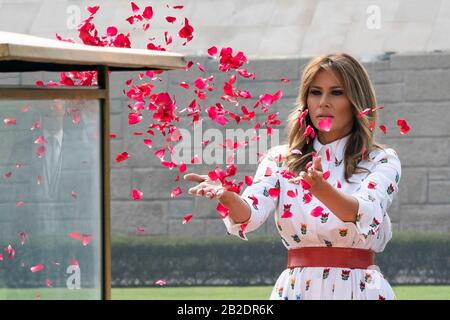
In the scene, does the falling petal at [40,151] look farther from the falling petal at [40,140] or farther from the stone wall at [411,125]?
the stone wall at [411,125]

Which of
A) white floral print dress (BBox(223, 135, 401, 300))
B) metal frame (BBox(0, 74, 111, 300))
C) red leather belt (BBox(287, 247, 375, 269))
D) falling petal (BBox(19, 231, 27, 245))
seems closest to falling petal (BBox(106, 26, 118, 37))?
metal frame (BBox(0, 74, 111, 300))

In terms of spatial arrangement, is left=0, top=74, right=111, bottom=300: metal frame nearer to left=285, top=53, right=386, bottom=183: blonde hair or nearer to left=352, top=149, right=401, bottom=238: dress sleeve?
left=285, top=53, right=386, bottom=183: blonde hair

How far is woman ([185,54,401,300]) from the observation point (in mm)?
5652

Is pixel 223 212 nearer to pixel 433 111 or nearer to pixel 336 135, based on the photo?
pixel 336 135

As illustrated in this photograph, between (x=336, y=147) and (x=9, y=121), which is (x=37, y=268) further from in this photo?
(x=336, y=147)

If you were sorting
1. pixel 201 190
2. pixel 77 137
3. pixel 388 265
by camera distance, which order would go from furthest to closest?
pixel 388 265 < pixel 77 137 < pixel 201 190

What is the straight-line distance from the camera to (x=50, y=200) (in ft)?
18.7

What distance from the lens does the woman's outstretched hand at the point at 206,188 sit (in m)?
5.45

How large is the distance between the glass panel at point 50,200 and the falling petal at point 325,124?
0.76 meters

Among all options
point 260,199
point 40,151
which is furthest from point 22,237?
point 260,199

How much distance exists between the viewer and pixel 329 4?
51.6ft

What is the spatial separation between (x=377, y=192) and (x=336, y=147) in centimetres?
29
